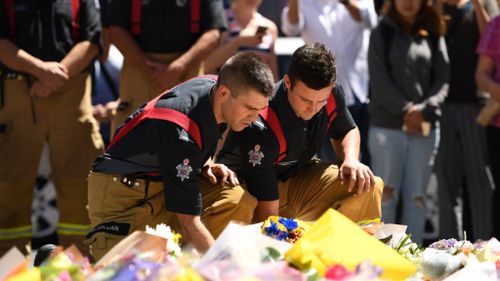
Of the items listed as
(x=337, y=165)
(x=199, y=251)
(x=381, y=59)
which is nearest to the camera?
(x=199, y=251)

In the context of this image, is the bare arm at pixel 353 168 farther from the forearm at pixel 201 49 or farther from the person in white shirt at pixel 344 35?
the person in white shirt at pixel 344 35

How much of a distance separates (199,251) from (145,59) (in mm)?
2466

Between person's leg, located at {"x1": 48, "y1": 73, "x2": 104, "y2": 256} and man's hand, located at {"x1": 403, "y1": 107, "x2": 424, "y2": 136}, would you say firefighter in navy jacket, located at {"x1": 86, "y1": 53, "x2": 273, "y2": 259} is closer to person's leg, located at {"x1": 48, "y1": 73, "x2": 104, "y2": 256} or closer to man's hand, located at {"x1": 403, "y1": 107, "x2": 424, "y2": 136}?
person's leg, located at {"x1": 48, "y1": 73, "x2": 104, "y2": 256}

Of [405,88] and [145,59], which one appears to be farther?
[405,88]

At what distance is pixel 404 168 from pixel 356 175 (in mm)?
1854

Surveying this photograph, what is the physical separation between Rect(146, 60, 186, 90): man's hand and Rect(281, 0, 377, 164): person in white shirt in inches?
43.7

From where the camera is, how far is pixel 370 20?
754 cm

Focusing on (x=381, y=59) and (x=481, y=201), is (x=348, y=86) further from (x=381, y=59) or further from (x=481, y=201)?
(x=481, y=201)

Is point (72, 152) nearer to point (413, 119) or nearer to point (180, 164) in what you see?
point (180, 164)

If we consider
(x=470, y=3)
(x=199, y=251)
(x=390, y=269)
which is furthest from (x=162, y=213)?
(x=470, y=3)

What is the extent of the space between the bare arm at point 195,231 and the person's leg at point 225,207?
1.41 feet

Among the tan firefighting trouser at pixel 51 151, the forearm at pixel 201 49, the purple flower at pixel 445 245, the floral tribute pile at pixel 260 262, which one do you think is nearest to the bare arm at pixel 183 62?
the forearm at pixel 201 49

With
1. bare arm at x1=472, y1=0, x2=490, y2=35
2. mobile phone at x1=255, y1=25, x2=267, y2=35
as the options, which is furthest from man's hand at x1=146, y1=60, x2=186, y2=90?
bare arm at x1=472, y1=0, x2=490, y2=35

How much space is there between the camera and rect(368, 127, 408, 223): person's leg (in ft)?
23.4
